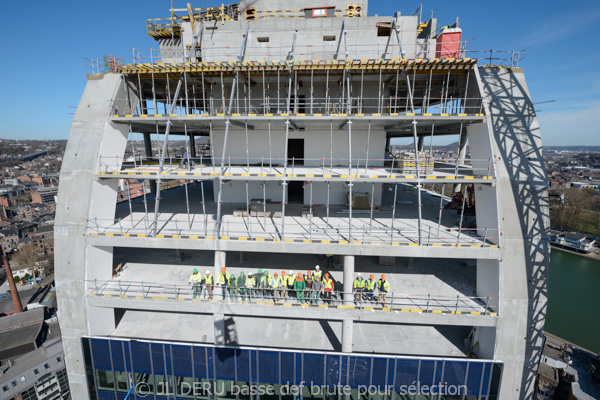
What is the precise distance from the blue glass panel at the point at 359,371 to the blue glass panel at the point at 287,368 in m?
2.42

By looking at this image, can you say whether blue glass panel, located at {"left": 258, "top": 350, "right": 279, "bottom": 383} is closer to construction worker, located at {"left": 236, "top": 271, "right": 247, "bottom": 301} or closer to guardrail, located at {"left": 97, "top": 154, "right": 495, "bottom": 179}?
construction worker, located at {"left": 236, "top": 271, "right": 247, "bottom": 301}

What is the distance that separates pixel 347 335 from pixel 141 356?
29.4 ft

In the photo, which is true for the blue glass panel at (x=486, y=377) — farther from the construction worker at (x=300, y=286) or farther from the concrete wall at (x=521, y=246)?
the construction worker at (x=300, y=286)

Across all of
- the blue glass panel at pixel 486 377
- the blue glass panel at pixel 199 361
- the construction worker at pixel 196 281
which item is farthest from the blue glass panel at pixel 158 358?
the blue glass panel at pixel 486 377

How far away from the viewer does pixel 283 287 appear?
11.1m

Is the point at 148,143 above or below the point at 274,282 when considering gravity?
above

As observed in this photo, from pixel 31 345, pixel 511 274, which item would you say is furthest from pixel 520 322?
pixel 31 345

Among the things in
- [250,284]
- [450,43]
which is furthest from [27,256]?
[450,43]

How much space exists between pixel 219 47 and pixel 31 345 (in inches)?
1521

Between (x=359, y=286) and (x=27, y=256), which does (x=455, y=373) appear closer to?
(x=359, y=286)

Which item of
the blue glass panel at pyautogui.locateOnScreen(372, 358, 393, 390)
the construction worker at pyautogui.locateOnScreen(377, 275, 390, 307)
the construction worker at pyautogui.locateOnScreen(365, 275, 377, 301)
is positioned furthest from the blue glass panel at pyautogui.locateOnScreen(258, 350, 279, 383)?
the construction worker at pyautogui.locateOnScreen(377, 275, 390, 307)

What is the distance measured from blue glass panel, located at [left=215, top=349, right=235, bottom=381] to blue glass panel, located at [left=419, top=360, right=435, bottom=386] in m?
7.81

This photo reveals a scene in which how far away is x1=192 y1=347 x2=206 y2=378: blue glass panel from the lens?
36.1 feet

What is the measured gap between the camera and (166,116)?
11.9 m
